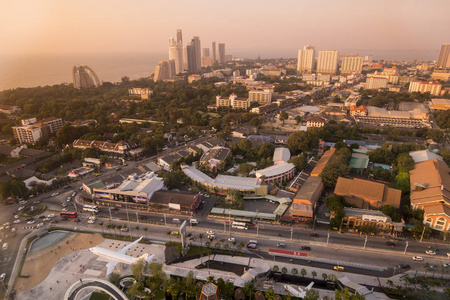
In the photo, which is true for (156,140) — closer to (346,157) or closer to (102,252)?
(102,252)

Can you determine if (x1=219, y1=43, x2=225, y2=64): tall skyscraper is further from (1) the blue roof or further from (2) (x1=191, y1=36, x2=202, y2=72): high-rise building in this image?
(1) the blue roof

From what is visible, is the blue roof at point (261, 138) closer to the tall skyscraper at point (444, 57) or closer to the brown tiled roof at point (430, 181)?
the brown tiled roof at point (430, 181)

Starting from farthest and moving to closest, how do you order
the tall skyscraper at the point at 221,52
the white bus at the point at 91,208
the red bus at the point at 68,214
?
the tall skyscraper at the point at 221,52, the white bus at the point at 91,208, the red bus at the point at 68,214

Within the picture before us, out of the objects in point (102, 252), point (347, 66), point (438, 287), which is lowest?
point (438, 287)

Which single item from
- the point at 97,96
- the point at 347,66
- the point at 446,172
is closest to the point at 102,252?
the point at 446,172

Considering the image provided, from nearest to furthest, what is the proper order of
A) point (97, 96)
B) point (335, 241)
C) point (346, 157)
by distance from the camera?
point (335, 241), point (346, 157), point (97, 96)

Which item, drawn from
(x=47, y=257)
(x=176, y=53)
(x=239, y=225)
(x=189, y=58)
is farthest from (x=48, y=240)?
(x=189, y=58)

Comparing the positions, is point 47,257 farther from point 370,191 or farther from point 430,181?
point 430,181

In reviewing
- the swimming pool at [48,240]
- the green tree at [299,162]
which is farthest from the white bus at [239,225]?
the swimming pool at [48,240]
